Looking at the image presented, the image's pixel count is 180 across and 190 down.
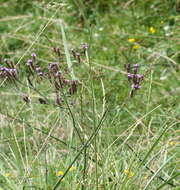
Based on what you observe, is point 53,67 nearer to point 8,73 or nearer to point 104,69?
point 8,73

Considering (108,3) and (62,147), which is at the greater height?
Answer: (108,3)

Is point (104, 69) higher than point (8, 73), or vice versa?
point (8, 73)

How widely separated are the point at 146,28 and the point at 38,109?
136 centimetres

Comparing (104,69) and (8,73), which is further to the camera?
(104,69)

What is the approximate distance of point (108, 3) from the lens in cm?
450

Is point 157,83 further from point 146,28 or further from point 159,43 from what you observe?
point 146,28

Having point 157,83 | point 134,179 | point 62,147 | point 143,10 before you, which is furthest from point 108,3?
point 134,179

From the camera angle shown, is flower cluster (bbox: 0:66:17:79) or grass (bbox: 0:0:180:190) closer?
flower cluster (bbox: 0:66:17:79)

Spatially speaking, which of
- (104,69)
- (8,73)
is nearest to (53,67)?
(8,73)

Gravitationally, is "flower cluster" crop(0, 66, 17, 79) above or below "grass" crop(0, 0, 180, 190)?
above

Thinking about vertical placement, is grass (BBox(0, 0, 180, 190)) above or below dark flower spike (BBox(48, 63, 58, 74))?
below

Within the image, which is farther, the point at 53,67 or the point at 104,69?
the point at 104,69

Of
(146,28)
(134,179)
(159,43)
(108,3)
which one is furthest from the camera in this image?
(108,3)

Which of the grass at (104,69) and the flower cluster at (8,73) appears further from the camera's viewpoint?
the grass at (104,69)
